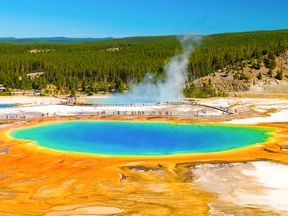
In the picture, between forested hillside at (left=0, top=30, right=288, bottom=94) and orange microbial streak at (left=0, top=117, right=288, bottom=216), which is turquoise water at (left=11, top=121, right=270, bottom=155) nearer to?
orange microbial streak at (left=0, top=117, right=288, bottom=216)

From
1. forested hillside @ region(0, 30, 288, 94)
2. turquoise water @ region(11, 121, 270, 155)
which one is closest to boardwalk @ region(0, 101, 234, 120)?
turquoise water @ region(11, 121, 270, 155)

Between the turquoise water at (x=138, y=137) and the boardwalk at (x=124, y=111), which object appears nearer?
the turquoise water at (x=138, y=137)

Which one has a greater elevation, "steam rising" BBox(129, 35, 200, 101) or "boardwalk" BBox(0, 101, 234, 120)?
"steam rising" BBox(129, 35, 200, 101)

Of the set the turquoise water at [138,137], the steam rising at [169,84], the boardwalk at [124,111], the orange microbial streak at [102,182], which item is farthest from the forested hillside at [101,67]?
the orange microbial streak at [102,182]

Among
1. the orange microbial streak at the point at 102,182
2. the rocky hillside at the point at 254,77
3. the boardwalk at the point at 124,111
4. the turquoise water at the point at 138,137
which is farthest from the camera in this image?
the rocky hillside at the point at 254,77

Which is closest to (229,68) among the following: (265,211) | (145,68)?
(145,68)

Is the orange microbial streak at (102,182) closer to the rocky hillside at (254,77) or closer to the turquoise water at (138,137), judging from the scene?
the turquoise water at (138,137)
